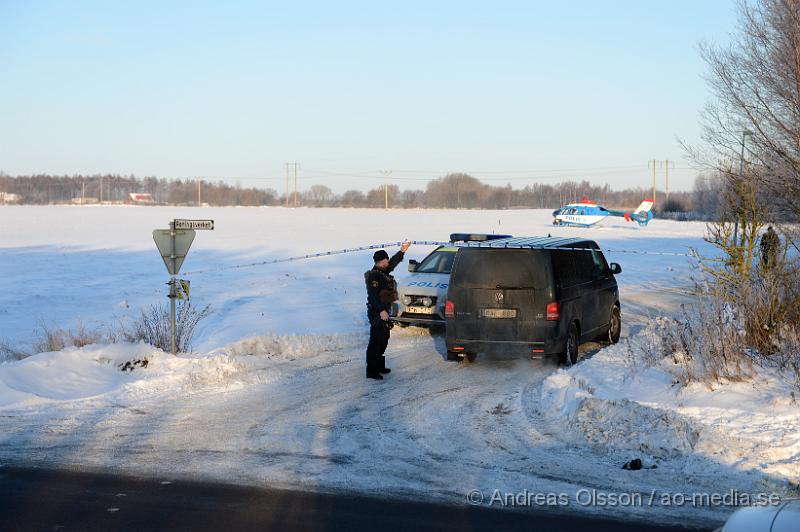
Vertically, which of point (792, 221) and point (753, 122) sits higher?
point (753, 122)

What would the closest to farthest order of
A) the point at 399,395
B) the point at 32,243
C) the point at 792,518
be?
the point at 792,518 → the point at 399,395 → the point at 32,243

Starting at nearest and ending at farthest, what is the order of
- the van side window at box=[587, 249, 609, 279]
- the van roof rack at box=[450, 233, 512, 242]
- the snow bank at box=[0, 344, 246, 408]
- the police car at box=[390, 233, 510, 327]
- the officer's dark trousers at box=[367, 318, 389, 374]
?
the snow bank at box=[0, 344, 246, 408] < the officer's dark trousers at box=[367, 318, 389, 374] < the van side window at box=[587, 249, 609, 279] < the van roof rack at box=[450, 233, 512, 242] < the police car at box=[390, 233, 510, 327]

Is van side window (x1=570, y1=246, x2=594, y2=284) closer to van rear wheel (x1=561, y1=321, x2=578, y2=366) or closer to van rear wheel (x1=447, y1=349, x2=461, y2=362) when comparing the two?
van rear wheel (x1=561, y1=321, x2=578, y2=366)

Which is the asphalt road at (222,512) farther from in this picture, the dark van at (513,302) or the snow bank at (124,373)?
the dark van at (513,302)

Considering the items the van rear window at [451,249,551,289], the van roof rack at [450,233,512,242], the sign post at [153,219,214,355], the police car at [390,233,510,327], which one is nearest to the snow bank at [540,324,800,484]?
the van rear window at [451,249,551,289]

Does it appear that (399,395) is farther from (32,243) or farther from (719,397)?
(32,243)

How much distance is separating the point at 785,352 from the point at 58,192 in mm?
187008

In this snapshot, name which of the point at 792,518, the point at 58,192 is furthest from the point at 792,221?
the point at 58,192

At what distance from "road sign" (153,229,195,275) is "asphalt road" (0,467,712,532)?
21.8 feet

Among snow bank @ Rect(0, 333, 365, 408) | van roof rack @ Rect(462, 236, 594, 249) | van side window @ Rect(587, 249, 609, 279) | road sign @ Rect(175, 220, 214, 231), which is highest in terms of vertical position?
road sign @ Rect(175, 220, 214, 231)

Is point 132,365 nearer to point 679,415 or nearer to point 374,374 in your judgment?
point 374,374

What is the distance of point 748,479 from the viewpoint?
7102mm

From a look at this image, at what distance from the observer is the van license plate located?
40.2 feet

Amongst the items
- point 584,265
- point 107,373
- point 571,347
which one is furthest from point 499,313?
point 107,373
